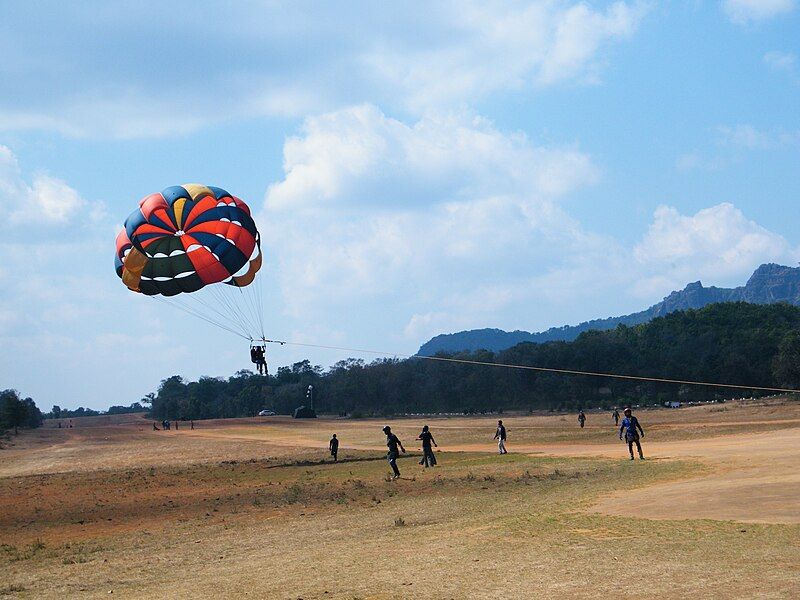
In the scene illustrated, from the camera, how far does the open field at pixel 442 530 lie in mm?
12734

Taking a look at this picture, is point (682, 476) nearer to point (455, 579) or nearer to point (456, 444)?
point (455, 579)

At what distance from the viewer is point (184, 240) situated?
32844mm

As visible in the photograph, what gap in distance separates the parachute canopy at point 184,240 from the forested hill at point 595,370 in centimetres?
7222

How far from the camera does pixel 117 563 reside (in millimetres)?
17781

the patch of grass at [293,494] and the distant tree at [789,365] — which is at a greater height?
the distant tree at [789,365]


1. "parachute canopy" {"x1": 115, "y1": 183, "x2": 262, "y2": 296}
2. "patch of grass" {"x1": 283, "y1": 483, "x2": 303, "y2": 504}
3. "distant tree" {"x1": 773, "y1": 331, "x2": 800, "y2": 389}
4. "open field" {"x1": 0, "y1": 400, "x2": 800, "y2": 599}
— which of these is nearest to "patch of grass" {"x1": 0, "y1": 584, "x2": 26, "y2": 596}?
"open field" {"x1": 0, "y1": 400, "x2": 800, "y2": 599}

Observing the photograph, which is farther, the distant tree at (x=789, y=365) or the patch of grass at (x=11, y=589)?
the distant tree at (x=789, y=365)

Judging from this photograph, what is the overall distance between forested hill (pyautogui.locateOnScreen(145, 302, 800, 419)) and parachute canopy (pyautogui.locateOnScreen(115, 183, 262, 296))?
72219mm

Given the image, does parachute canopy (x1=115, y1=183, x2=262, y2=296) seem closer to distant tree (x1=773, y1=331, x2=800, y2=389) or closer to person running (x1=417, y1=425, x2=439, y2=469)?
person running (x1=417, y1=425, x2=439, y2=469)

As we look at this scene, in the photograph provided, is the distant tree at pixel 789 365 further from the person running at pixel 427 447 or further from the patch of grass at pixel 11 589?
the patch of grass at pixel 11 589

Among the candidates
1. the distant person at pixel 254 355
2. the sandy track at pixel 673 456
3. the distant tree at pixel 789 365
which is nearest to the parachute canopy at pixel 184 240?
the distant person at pixel 254 355

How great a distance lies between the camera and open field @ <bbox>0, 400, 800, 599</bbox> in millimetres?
12734

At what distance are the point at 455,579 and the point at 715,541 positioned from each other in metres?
4.43

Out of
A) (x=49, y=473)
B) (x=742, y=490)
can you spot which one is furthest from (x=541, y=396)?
(x=742, y=490)
